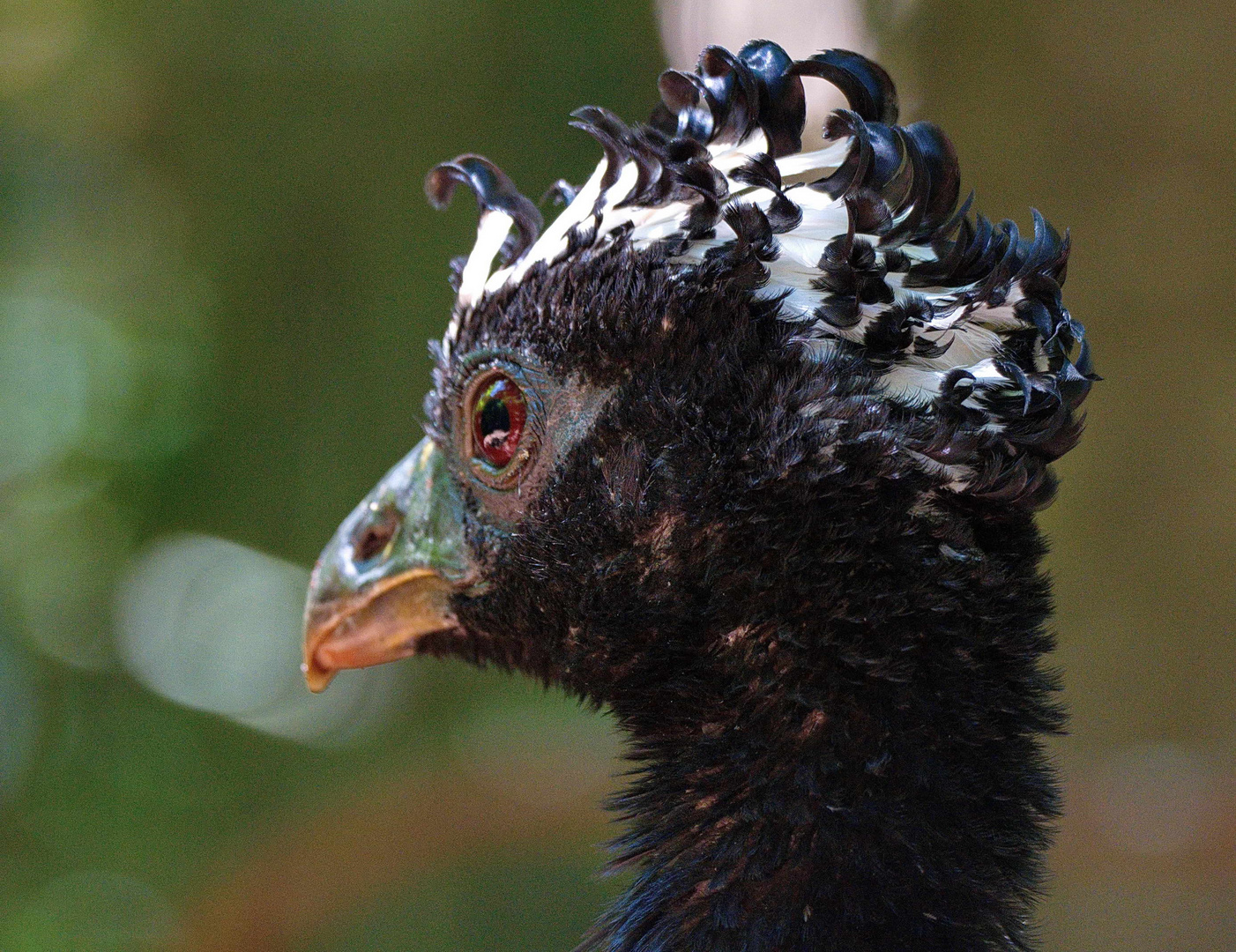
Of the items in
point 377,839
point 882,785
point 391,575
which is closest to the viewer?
point 882,785

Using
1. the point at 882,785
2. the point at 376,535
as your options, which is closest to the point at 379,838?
the point at 376,535

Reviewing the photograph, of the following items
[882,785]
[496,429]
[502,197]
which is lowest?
[882,785]

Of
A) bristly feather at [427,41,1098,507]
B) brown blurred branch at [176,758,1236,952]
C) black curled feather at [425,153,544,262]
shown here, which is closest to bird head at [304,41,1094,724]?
bristly feather at [427,41,1098,507]

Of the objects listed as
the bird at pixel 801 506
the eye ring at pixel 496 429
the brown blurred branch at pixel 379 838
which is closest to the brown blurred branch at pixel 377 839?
the brown blurred branch at pixel 379 838

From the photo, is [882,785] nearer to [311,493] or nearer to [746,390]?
[746,390]

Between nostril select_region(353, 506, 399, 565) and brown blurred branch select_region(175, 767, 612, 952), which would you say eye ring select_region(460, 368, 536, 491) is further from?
brown blurred branch select_region(175, 767, 612, 952)

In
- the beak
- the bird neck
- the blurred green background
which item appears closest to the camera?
the bird neck
